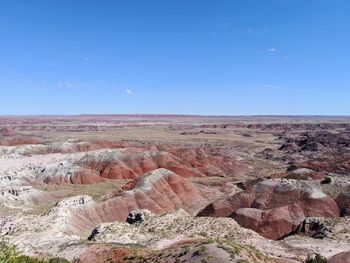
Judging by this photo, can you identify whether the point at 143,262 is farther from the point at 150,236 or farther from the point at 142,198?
the point at 142,198

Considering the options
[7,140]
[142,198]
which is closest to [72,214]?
[142,198]

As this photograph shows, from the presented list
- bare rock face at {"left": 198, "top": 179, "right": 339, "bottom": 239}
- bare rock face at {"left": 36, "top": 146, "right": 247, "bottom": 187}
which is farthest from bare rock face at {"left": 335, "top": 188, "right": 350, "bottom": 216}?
bare rock face at {"left": 36, "top": 146, "right": 247, "bottom": 187}

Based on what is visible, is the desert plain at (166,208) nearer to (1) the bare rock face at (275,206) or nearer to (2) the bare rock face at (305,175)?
(1) the bare rock face at (275,206)

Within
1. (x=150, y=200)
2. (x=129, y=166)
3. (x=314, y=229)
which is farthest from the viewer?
(x=129, y=166)

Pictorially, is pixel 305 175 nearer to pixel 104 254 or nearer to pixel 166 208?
pixel 166 208

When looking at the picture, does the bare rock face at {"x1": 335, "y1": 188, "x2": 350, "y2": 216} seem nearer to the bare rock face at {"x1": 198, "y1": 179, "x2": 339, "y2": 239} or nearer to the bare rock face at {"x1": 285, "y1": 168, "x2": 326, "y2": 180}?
the bare rock face at {"x1": 198, "y1": 179, "x2": 339, "y2": 239}

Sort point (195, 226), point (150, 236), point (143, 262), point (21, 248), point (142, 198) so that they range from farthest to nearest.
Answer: point (142, 198)
point (195, 226)
point (150, 236)
point (21, 248)
point (143, 262)

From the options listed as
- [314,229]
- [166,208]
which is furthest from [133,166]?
[314,229]

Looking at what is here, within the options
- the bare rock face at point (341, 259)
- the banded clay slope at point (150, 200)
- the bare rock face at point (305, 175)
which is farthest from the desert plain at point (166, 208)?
the bare rock face at point (305, 175)
